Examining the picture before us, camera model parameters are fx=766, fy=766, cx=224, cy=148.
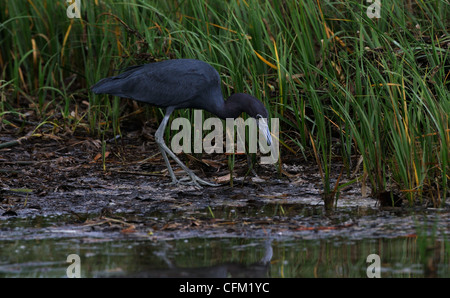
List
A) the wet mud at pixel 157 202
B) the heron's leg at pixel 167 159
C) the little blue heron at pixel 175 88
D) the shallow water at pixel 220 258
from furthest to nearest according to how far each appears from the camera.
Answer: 1. the little blue heron at pixel 175 88
2. the heron's leg at pixel 167 159
3. the wet mud at pixel 157 202
4. the shallow water at pixel 220 258

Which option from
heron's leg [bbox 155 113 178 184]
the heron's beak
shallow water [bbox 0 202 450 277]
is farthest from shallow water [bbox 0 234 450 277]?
heron's leg [bbox 155 113 178 184]

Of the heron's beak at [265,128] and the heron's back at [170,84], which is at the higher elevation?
the heron's back at [170,84]

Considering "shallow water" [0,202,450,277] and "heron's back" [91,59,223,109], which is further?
"heron's back" [91,59,223,109]

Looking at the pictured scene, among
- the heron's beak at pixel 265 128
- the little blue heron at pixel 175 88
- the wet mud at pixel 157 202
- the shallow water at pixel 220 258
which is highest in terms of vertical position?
the little blue heron at pixel 175 88

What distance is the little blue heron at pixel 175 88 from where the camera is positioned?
628 centimetres

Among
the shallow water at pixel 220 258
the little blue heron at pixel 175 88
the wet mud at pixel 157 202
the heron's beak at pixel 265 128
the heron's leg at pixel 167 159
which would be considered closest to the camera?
the shallow water at pixel 220 258

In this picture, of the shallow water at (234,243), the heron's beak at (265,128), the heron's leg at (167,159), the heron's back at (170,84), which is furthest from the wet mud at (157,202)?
the heron's back at (170,84)

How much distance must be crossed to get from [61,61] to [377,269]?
17.5 ft

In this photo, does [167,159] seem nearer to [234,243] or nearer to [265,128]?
[265,128]

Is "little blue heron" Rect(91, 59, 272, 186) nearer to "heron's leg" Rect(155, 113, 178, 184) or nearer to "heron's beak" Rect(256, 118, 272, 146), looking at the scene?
"heron's leg" Rect(155, 113, 178, 184)

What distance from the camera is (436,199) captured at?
4828 millimetres

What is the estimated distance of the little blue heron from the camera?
6277 millimetres

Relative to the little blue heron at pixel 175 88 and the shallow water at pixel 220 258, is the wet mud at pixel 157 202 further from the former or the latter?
the little blue heron at pixel 175 88

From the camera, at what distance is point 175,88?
251 inches
